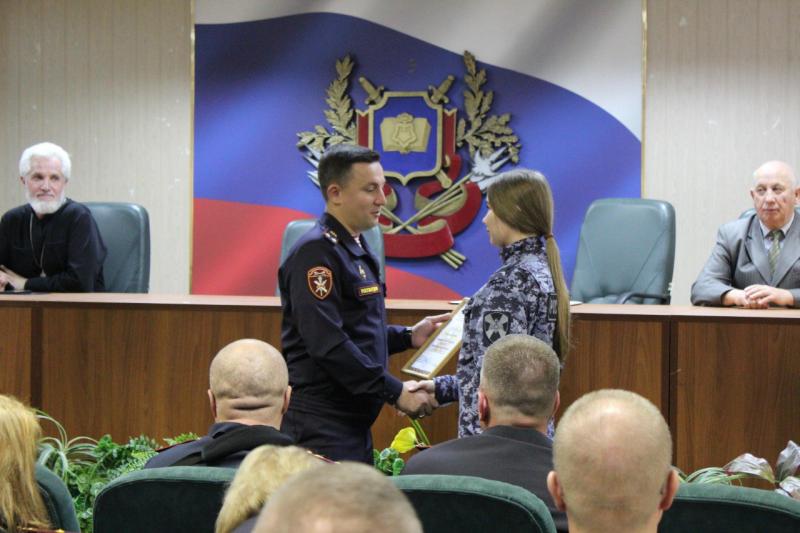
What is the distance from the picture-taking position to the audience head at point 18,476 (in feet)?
6.43

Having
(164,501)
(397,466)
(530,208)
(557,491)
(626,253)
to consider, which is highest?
(530,208)

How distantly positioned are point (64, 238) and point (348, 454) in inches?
98.6

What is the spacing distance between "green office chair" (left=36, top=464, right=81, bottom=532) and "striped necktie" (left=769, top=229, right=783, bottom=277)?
3.63 meters

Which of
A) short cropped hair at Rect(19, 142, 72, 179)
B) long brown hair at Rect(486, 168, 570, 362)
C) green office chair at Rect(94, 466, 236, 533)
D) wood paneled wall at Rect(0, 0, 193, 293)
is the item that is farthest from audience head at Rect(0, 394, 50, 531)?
wood paneled wall at Rect(0, 0, 193, 293)

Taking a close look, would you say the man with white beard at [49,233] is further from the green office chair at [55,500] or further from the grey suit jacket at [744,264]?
the green office chair at [55,500]

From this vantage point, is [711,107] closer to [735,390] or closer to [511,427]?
[735,390]

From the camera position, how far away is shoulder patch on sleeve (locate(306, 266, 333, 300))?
10.7 ft

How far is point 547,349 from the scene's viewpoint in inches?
99.0

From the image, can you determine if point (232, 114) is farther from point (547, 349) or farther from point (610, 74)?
point (547, 349)

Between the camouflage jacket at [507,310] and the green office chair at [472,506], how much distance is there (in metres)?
1.20

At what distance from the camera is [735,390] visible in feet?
12.8

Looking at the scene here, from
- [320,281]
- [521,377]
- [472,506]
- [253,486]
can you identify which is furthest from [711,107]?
[253,486]

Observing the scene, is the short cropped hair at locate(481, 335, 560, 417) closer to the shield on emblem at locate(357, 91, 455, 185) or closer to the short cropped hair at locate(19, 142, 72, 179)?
the short cropped hair at locate(19, 142, 72, 179)

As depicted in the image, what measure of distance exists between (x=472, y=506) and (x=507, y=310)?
4.11 feet
